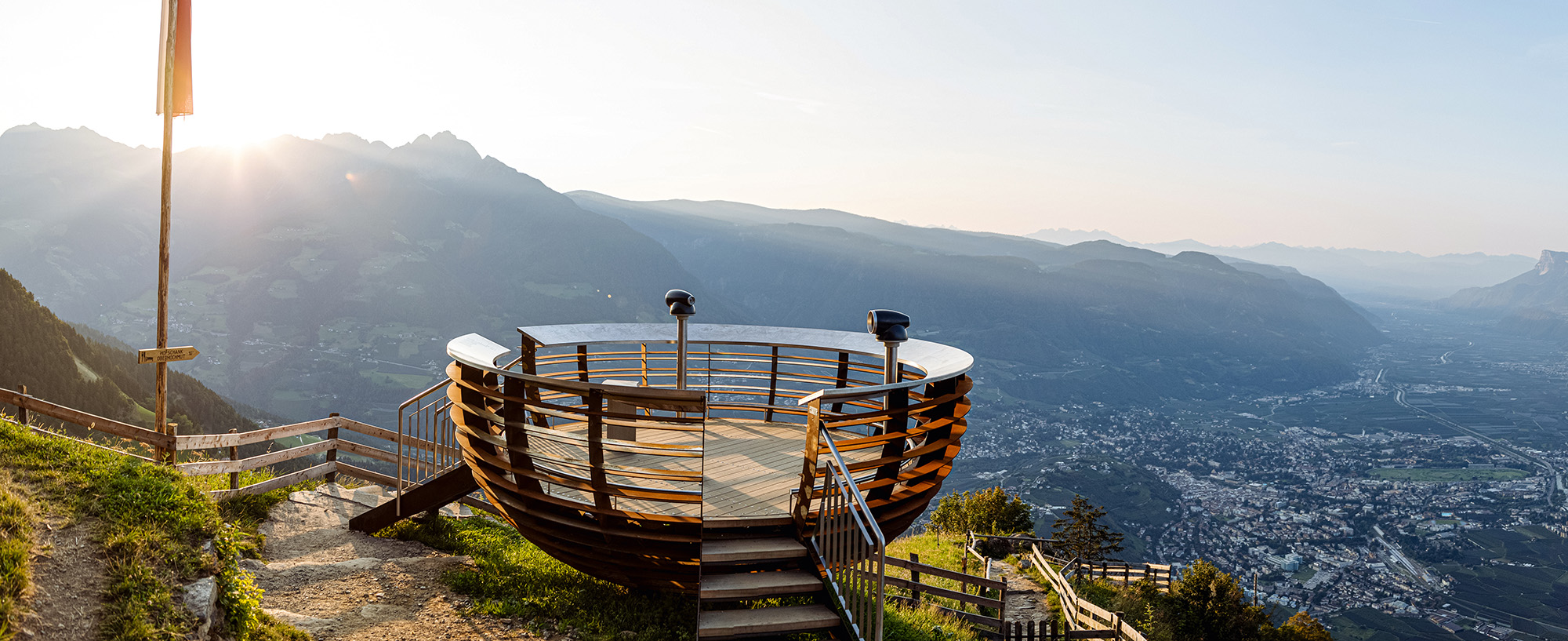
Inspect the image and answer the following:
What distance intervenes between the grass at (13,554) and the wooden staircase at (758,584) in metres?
3.93

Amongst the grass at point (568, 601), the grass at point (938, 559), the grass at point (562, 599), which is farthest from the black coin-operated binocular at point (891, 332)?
the grass at point (938, 559)

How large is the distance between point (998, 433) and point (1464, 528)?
212 ft

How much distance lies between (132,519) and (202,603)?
1180 millimetres

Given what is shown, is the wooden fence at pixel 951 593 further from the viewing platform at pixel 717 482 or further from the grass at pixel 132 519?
the grass at pixel 132 519

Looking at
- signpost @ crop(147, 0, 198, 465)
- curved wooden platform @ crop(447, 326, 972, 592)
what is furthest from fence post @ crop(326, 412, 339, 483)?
curved wooden platform @ crop(447, 326, 972, 592)

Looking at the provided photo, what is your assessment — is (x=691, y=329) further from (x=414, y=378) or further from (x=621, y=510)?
(x=414, y=378)

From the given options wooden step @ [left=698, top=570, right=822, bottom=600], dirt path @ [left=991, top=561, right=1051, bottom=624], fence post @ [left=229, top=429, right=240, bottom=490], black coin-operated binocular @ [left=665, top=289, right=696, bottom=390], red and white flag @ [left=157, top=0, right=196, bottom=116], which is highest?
red and white flag @ [left=157, top=0, right=196, bottom=116]

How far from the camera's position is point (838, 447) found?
557 cm

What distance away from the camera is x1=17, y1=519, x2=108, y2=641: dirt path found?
4262mm

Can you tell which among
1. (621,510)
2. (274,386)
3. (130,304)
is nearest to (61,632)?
(621,510)

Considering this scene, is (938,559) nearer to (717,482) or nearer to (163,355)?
(717,482)

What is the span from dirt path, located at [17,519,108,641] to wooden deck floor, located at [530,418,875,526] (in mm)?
2985

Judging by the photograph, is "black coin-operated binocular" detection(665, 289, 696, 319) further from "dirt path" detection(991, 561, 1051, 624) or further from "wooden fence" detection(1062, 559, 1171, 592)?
"wooden fence" detection(1062, 559, 1171, 592)

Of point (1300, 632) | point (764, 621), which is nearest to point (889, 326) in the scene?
point (764, 621)
